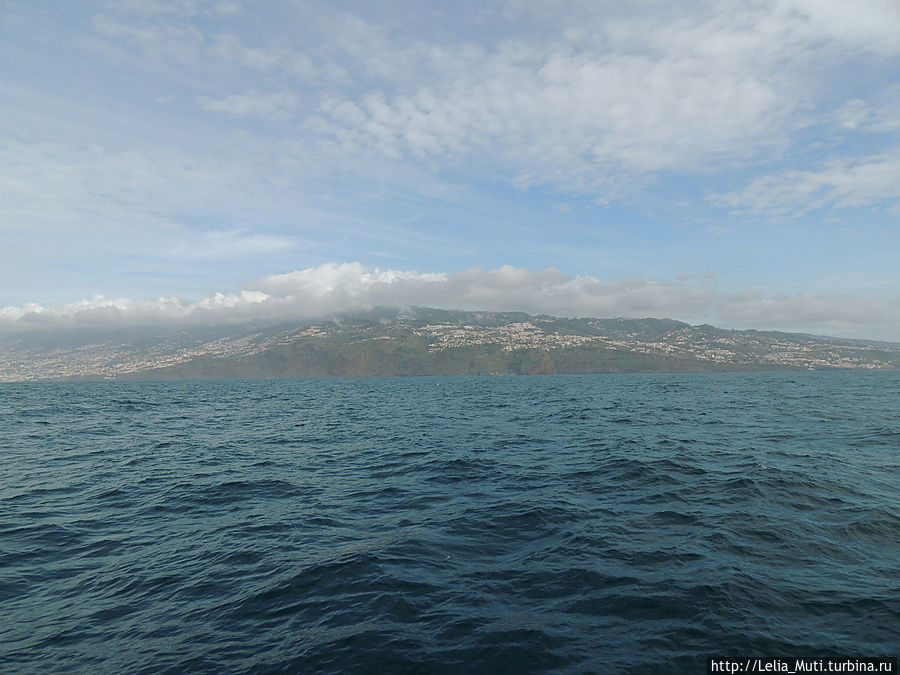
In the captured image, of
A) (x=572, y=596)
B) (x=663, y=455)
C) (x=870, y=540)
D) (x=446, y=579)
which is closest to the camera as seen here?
(x=572, y=596)

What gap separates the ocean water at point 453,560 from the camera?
9852 mm

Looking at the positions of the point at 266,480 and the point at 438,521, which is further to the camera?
A: the point at 266,480

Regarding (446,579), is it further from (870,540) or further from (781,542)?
(870,540)

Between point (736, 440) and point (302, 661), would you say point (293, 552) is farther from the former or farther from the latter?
point (736, 440)

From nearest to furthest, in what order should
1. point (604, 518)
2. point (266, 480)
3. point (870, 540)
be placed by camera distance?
point (870, 540), point (604, 518), point (266, 480)

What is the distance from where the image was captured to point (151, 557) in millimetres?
15633

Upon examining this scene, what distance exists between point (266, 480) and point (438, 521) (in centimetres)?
1308

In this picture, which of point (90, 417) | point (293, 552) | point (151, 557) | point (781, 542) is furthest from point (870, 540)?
point (90, 417)

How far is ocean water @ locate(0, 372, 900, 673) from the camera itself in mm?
9852

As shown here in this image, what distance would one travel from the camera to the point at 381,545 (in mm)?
15812

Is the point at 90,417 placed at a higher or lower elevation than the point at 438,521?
lower

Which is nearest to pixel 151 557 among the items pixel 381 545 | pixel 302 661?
pixel 381 545

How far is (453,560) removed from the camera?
47.3 feet

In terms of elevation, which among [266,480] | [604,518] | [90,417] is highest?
[604,518]
